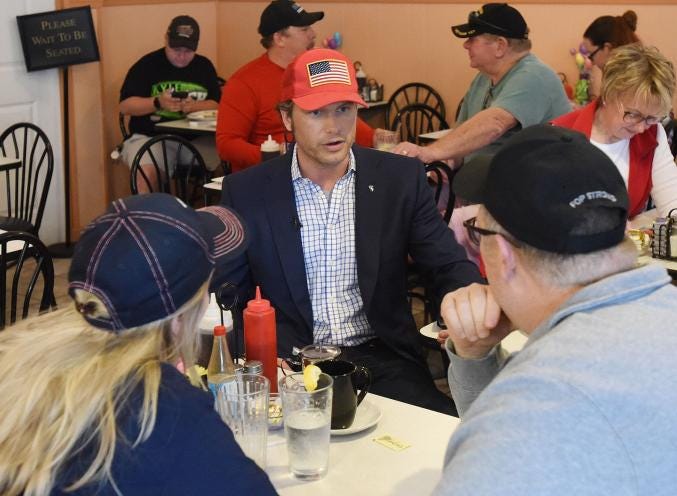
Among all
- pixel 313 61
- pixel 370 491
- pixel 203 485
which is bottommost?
pixel 370 491

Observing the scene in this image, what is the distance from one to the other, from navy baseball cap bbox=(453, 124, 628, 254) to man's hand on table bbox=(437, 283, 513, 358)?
347 mm

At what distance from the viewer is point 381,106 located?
7.23 m

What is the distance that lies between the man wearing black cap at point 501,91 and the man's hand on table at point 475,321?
99.0 inches

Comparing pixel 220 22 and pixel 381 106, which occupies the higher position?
pixel 220 22

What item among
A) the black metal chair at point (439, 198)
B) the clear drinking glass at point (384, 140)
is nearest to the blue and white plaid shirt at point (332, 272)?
the black metal chair at point (439, 198)

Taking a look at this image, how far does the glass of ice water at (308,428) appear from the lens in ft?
5.39

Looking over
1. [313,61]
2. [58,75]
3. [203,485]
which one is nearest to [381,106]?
[58,75]

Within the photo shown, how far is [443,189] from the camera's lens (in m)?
4.25

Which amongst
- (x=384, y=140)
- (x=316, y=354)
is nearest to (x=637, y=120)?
(x=384, y=140)

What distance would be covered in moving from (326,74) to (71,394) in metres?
1.64

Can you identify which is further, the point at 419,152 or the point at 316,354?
the point at 419,152

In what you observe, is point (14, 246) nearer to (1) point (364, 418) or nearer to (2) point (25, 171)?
(1) point (364, 418)

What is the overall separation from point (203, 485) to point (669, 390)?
618 mm

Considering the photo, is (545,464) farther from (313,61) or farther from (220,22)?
(220,22)
